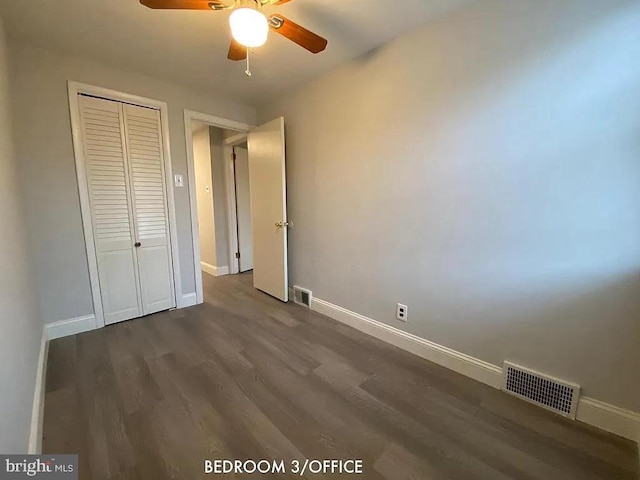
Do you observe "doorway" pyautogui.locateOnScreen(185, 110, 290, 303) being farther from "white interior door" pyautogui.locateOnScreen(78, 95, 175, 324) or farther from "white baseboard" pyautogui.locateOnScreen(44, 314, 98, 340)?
"white baseboard" pyautogui.locateOnScreen(44, 314, 98, 340)

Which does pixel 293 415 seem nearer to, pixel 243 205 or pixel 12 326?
pixel 12 326

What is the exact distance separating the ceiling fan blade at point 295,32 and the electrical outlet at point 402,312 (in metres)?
1.93

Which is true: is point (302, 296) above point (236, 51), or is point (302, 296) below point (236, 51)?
below

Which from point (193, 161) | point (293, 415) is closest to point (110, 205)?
point (193, 161)

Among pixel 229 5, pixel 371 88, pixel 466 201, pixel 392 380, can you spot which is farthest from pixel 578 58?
pixel 392 380

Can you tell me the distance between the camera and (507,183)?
62.0 inches

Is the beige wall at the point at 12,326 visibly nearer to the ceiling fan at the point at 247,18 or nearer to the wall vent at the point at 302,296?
the ceiling fan at the point at 247,18

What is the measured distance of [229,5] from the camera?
138 cm

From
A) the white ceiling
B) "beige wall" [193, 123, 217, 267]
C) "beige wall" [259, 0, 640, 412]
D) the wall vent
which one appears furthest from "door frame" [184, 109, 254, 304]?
"beige wall" [259, 0, 640, 412]

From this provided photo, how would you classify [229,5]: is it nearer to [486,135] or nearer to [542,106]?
[486,135]

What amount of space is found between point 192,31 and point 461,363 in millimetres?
2982

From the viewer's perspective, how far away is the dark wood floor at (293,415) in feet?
3.97

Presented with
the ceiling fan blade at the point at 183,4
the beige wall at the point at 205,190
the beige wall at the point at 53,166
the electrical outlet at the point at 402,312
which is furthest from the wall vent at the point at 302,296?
the ceiling fan blade at the point at 183,4

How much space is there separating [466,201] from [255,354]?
1890 millimetres
